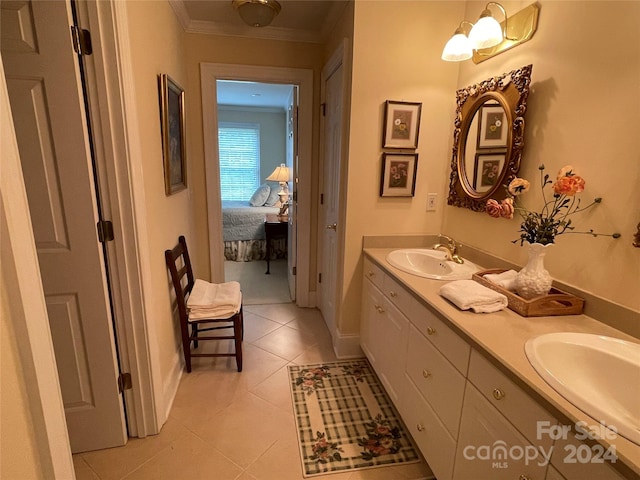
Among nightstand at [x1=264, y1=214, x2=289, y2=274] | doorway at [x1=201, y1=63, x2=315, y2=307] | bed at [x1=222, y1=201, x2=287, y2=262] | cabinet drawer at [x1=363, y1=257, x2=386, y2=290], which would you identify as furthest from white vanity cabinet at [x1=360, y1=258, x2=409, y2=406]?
bed at [x1=222, y1=201, x2=287, y2=262]

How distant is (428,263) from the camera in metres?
1.99

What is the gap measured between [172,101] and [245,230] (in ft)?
8.77

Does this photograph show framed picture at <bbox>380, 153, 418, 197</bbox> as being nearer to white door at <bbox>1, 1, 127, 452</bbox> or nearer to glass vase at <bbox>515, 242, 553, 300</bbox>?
glass vase at <bbox>515, 242, 553, 300</bbox>

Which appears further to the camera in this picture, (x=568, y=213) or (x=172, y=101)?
(x=172, y=101)

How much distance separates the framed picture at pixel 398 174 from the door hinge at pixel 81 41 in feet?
5.17

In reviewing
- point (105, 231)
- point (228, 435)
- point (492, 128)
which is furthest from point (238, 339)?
point (492, 128)

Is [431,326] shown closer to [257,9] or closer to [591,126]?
[591,126]

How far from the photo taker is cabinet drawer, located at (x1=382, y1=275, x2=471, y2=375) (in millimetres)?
1159

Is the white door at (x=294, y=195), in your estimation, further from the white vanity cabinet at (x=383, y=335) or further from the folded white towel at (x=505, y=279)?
the folded white towel at (x=505, y=279)

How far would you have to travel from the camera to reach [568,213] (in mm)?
1327

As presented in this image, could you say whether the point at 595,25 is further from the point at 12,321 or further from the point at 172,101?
the point at 172,101

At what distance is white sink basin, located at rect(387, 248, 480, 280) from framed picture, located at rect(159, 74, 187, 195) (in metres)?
1.47

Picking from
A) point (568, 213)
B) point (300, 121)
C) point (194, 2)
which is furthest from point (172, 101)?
point (568, 213)

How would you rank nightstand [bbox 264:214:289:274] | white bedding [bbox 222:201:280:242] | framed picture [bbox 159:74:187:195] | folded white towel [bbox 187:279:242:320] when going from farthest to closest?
white bedding [bbox 222:201:280:242], nightstand [bbox 264:214:289:274], folded white towel [bbox 187:279:242:320], framed picture [bbox 159:74:187:195]
